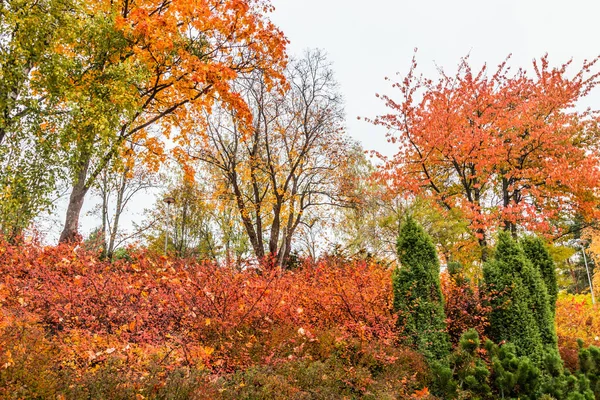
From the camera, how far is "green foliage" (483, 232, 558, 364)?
5.42 metres

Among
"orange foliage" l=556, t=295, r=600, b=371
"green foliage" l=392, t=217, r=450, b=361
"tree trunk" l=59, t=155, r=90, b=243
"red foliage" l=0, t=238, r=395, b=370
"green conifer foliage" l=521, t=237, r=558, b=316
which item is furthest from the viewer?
"tree trunk" l=59, t=155, r=90, b=243

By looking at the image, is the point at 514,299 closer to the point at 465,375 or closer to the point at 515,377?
the point at 515,377

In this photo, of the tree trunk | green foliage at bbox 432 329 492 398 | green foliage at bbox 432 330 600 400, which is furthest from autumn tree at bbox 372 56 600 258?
the tree trunk

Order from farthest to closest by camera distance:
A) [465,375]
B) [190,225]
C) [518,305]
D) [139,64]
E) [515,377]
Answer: [190,225]
[139,64]
[518,305]
[465,375]
[515,377]

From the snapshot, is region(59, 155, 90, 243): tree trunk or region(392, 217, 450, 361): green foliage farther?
region(59, 155, 90, 243): tree trunk

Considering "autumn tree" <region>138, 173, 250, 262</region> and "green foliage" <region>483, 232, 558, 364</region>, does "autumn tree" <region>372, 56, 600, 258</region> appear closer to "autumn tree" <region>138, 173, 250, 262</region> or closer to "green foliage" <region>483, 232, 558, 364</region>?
"green foliage" <region>483, 232, 558, 364</region>

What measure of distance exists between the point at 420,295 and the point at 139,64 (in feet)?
24.1

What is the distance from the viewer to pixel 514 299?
5543mm

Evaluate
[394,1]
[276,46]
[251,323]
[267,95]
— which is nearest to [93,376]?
[251,323]

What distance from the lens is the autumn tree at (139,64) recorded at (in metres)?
7.85

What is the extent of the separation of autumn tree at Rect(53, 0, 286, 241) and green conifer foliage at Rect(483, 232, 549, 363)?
272 inches

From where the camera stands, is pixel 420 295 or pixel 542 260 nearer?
pixel 420 295

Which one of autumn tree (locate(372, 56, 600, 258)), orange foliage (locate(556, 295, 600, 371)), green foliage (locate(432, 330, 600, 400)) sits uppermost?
autumn tree (locate(372, 56, 600, 258))

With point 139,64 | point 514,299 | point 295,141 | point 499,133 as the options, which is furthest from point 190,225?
point 514,299
